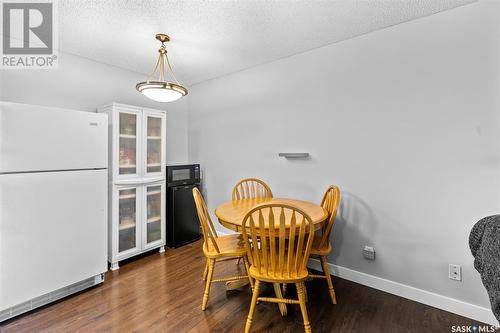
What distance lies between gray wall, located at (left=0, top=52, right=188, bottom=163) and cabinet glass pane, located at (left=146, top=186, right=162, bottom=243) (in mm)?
1269

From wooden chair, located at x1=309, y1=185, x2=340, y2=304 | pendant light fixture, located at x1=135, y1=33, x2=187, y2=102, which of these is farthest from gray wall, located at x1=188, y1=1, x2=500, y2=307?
pendant light fixture, located at x1=135, y1=33, x2=187, y2=102

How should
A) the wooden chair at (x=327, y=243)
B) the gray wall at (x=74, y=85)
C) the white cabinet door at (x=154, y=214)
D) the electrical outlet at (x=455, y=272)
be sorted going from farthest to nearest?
the white cabinet door at (x=154, y=214) → the gray wall at (x=74, y=85) → the wooden chair at (x=327, y=243) → the electrical outlet at (x=455, y=272)

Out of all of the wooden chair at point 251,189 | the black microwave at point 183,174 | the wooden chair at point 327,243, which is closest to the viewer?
the wooden chair at point 327,243

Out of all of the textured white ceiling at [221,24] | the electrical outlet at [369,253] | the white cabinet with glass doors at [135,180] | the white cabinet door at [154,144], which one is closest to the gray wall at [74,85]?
the textured white ceiling at [221,24]

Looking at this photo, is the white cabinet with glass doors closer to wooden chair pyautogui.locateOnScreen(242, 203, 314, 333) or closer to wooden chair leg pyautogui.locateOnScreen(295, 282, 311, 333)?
wooden chair pyautogui.locateOnScreen(242, 203, 314, 333)

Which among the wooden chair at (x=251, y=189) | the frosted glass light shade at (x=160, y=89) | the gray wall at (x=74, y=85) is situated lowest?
the wooden chair at (x=251, y=189)

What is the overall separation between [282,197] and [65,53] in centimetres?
303

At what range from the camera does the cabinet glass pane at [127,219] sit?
9.14ft

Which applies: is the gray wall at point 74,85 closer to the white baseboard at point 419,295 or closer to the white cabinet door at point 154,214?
the white cabinet door at point 154,214

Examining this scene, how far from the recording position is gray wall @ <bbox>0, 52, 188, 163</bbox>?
2.37 metres

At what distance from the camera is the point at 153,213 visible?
3152mm

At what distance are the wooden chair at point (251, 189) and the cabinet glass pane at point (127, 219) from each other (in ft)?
4.22

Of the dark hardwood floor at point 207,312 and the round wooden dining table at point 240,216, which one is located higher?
the round wooden dining table at point 240,216

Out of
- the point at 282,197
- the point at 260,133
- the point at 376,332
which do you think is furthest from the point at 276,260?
the point at 260,133
